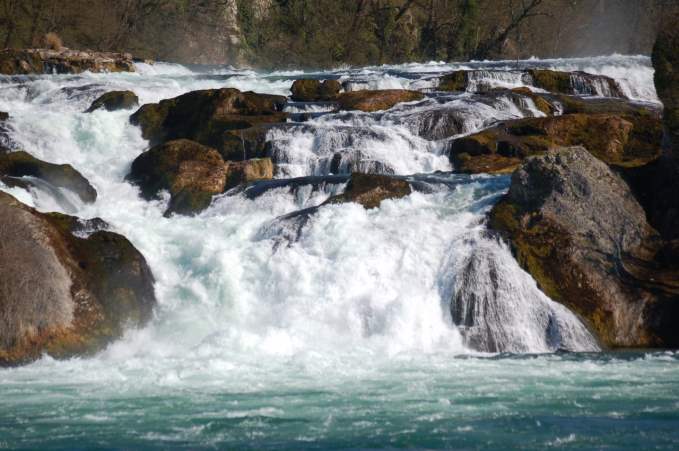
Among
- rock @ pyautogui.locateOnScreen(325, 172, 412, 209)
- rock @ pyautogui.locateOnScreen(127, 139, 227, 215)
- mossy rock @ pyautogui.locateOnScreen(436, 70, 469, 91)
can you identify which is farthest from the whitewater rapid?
mossy rock @ pyautogui.locateOnScreen(436, 70, 469, 91)

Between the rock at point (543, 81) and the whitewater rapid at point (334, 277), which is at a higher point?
the rock at point (543, 81)

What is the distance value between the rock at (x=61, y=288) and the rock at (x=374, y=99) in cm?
1298

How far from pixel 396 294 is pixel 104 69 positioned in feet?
102

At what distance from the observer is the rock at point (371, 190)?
722 inches

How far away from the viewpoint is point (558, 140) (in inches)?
924

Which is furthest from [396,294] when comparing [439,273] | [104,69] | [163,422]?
[104,69]

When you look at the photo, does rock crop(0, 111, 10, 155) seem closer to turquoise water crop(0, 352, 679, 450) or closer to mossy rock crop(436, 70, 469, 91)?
turquoise water crop(0, 352, 679, 450)

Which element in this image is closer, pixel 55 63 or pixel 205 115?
pixel 205 115

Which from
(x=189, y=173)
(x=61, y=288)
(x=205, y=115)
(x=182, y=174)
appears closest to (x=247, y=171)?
(x=189, y=173)

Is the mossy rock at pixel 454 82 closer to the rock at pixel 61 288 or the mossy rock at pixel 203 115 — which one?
the mossy rock at pixel 203 115

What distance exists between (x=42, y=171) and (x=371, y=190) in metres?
8.43

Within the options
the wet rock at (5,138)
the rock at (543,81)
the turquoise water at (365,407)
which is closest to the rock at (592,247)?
the turquoise water at (365,407)

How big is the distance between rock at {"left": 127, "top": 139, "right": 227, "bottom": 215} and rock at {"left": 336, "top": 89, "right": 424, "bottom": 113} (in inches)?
254

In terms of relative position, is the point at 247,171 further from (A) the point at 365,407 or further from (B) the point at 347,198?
(A) the point at 365,407
